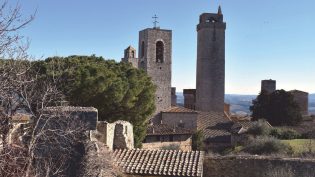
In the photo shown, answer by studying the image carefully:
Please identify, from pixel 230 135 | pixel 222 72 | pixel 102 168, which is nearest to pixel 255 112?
pixel 230 135

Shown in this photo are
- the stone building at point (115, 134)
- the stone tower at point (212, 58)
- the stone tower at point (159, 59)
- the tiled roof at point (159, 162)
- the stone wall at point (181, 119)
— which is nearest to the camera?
the tiled roof at point (159, 162)

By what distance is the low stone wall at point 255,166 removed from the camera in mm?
15516

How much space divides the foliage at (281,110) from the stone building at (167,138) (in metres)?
12.9

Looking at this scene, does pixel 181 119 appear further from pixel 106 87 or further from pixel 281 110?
pixel 106 87

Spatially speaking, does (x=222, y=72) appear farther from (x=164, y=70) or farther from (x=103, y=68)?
(x=103, y=68)

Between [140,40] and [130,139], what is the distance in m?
33.3

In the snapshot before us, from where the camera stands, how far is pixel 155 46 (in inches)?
1843

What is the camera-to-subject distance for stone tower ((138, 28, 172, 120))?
1820 inches

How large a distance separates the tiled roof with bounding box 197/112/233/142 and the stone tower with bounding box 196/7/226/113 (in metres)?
15.3

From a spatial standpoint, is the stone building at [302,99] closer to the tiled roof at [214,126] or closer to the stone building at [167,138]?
the tiled roof at [214,126]

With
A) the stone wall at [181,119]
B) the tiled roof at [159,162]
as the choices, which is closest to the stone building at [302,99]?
the stone wall at [181,119]

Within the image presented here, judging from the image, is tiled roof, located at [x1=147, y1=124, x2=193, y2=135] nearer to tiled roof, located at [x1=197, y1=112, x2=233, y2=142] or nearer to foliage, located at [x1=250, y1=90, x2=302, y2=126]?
tiled roof, located at [x1=197, y1=112, x2=233, y2=142]

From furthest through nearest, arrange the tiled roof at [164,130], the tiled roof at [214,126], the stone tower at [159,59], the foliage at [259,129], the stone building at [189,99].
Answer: the stone building at [189,99], the stone tower at [159,59], the tiled roof at [214,126], the foliage at [259,129], the tiled roof at [164,130]

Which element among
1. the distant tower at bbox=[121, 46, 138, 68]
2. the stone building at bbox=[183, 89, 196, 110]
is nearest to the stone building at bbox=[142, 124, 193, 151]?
the distant tower at bbox=[121, 46, 138, 68]
